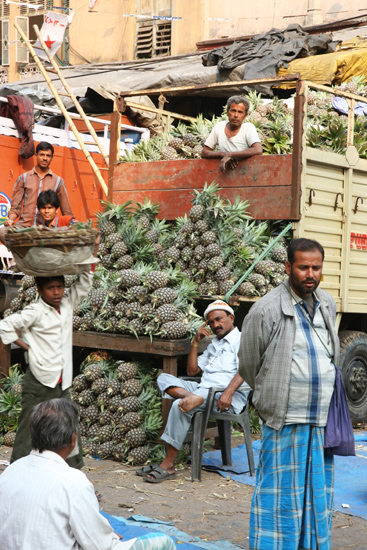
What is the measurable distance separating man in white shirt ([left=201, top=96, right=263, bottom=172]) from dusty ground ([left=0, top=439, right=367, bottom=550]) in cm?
313

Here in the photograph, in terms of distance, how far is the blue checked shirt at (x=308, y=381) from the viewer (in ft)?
12.1

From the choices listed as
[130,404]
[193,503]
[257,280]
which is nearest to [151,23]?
[257,280]

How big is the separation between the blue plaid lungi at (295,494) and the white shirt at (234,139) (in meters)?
4.14

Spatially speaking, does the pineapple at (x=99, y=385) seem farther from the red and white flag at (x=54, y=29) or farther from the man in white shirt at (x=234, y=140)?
the red and white flag at (x=54, y=29)

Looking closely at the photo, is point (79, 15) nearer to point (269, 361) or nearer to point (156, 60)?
point (156, 60)

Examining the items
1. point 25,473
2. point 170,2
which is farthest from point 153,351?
point 170,2

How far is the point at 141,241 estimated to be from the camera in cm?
720

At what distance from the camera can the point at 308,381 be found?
3697mm

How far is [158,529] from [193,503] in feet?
2.25

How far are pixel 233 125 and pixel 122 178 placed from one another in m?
1.53

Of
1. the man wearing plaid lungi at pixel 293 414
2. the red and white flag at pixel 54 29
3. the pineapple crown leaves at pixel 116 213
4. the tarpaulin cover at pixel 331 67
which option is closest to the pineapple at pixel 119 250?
the pineapple crown leaves at pixel 116 213

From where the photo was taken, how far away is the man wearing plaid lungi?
12.0ft

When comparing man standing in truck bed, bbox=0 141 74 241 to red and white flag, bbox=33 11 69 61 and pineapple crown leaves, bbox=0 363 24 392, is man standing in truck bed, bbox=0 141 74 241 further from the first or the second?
red and white flag, bbox=33 11 69 61

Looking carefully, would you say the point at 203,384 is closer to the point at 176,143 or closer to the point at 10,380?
the point at 10,380
